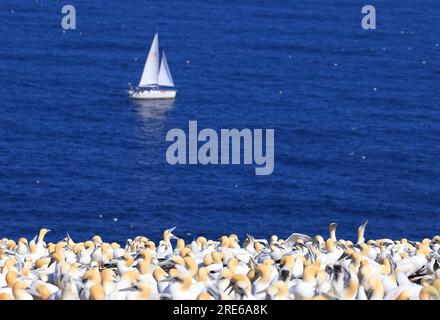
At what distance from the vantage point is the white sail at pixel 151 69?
188000 mm

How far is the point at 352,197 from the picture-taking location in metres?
133

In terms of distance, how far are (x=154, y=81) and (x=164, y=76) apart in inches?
83.9

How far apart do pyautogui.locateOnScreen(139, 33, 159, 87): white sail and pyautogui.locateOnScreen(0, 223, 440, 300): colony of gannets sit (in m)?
156

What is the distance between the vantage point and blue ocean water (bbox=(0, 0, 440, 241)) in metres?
122

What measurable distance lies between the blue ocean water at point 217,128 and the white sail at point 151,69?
265cm

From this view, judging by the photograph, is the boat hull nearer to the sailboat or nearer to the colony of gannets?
the sailboat

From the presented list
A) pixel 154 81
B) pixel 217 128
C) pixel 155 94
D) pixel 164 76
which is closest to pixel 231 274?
pixel 217 128

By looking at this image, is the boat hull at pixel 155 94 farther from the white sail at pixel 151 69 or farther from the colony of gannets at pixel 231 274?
the colony of gannets at pixel 231 274

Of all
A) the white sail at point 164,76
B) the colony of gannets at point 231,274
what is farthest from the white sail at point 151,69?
the colony of gannets at point 231,274

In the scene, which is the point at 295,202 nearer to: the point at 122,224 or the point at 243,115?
the point at 122,224

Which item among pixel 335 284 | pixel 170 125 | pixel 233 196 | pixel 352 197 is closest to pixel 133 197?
pixel 233 196

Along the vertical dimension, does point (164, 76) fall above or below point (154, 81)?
above

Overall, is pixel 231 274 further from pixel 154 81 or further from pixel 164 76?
pixel 154 81

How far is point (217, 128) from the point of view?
160750 mm
